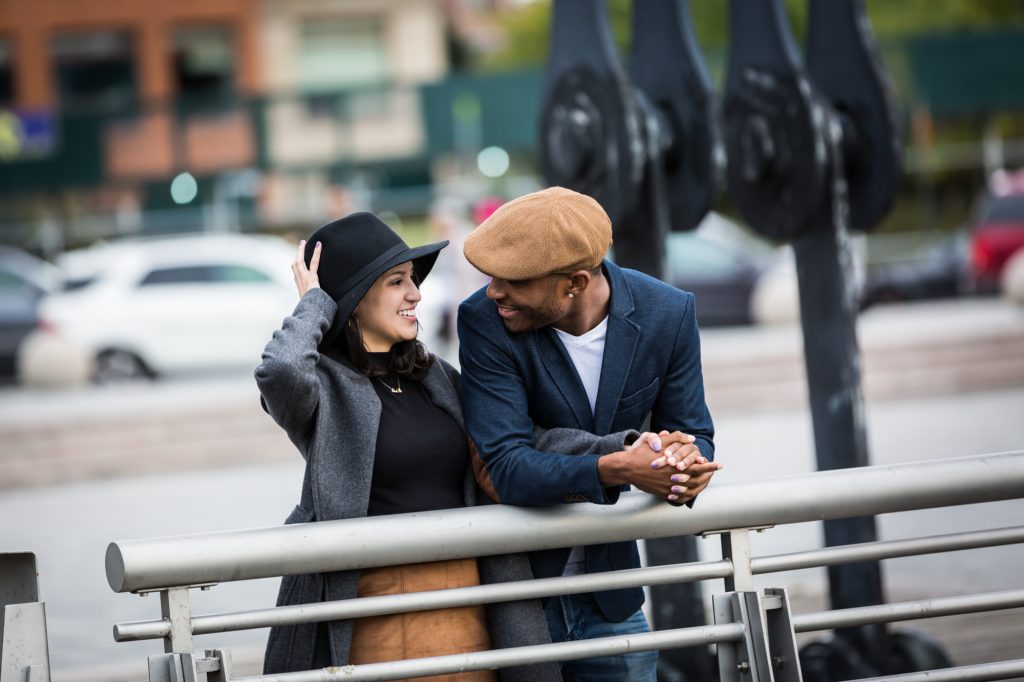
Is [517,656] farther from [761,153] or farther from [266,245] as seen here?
[266,245]

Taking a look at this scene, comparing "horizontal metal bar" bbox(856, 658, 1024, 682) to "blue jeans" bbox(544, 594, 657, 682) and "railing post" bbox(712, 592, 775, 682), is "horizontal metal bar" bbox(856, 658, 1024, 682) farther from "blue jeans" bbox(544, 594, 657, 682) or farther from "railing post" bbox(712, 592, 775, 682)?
"blue jeans" bbox(544, 594, 657, 682)

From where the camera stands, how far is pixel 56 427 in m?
12.8

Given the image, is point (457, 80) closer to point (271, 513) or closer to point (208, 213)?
point (208, 213)

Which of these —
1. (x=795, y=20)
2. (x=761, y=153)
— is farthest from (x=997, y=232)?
(x=795, y=20)

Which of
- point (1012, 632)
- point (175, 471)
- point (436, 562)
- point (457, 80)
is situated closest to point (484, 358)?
point (436, 562)

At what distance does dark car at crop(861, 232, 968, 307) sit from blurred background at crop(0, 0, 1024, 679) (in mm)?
49

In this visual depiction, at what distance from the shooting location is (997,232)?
2219 cm

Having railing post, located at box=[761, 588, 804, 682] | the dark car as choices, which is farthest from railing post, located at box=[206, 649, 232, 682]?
the dark car

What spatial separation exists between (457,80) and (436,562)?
78.6ft

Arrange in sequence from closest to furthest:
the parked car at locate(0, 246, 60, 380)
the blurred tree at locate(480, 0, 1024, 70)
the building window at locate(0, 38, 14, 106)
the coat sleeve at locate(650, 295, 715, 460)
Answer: the coat sleeve at locate(650, 295, 715, 460) < the parked car at locate(0, 246, 60, 380) < the blurred tree at locate(480, 0, 1024, 70) < the building window at locate(0, 38, 14, 106)

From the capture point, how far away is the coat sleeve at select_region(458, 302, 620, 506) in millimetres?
3119

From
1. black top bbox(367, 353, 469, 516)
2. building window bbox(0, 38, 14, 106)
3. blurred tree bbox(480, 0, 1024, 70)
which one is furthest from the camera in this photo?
building window bbox(0, 38, 14, 106)

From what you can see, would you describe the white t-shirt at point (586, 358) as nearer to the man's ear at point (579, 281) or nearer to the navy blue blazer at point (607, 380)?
the navy blue blazer at point (607, 380)

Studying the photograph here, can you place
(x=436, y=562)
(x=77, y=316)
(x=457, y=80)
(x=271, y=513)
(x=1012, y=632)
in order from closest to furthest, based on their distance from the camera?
(x=436, y=562) < (x=1012, y=632) < (x=271, y=513) < (x=77, y=316) < (x=457, y=80)
